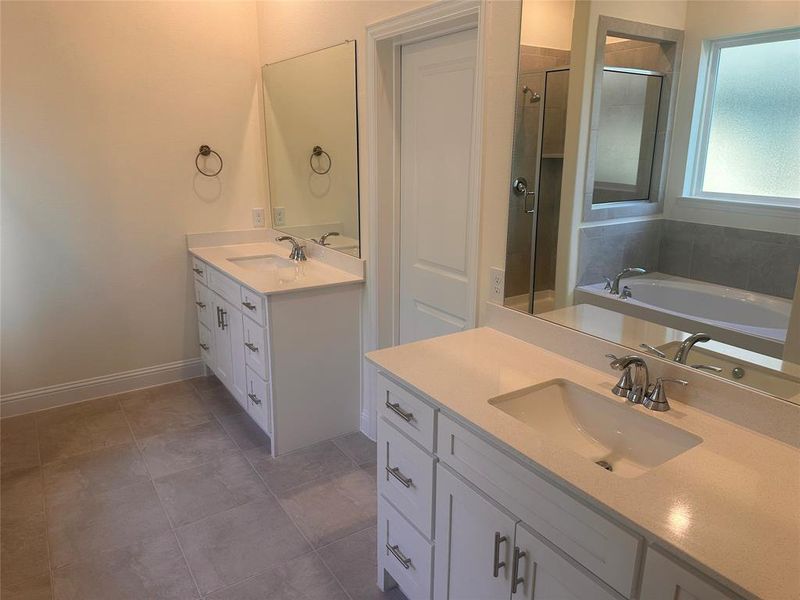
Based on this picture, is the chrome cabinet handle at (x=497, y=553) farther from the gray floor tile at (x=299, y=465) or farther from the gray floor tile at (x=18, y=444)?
the gray floor tile at (x=18, y=444)

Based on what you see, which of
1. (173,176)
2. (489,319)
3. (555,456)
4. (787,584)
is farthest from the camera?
(173,176)

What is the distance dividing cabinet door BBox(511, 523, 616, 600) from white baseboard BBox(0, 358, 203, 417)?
3.01 meters

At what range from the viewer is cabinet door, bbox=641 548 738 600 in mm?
977

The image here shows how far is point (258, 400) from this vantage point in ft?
9.77

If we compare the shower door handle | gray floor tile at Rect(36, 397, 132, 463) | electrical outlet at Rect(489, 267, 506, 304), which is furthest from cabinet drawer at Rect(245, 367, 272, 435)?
the shower door handle

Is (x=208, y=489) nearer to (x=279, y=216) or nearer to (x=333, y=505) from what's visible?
(x=333, y=505)

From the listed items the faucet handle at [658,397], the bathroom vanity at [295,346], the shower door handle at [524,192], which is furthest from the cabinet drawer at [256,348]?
the faucet handle at [658,397]

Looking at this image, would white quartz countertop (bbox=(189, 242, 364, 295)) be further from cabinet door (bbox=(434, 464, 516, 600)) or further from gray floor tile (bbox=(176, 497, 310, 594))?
cabinet door (bbox=(434, 464, 516, 600))

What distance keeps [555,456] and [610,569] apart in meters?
0.24

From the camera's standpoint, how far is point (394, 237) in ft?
9.29

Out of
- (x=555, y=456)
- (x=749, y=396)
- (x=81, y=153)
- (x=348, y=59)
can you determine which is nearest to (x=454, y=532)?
(x=555, y=456)

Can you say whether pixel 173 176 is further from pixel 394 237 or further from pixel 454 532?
pixel 454 532

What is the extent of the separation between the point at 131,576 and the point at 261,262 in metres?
1.96

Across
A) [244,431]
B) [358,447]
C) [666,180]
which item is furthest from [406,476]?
[244,431]
